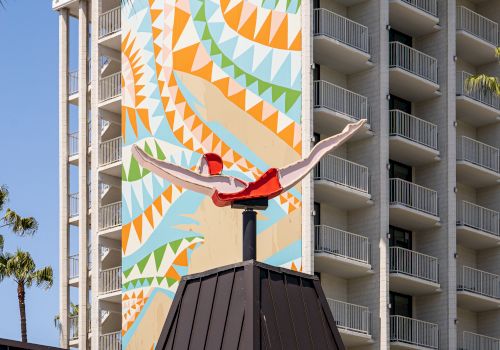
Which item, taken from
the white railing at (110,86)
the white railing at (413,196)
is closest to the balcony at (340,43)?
the white railing at (413,196)

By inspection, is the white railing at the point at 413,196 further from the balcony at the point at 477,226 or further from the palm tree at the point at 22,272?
the palm tree at the point at 22,272

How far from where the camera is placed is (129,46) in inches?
3182

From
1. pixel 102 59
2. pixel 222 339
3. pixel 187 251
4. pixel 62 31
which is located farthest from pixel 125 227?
pixel 222 339

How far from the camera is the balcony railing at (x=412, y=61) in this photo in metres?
77.6

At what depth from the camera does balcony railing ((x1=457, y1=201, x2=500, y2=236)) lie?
263ft

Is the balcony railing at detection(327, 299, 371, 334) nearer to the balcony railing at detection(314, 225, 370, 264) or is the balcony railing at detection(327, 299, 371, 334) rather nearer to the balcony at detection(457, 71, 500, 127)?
the balcony railing at detection(314, 225, 370, 264)

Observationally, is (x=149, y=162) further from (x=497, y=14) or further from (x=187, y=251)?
(x=497, y=14)

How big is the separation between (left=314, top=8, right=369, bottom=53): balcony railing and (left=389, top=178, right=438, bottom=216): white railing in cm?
651

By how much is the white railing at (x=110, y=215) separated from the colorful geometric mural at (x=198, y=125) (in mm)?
2512

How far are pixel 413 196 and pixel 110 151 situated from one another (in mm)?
16065

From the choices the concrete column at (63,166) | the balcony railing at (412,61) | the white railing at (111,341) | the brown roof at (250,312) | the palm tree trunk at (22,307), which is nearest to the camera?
the brown roof at (250,312)

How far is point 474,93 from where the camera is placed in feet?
268

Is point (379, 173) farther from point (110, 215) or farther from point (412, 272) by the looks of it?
point (110, 215)

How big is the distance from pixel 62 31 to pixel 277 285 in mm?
55733
